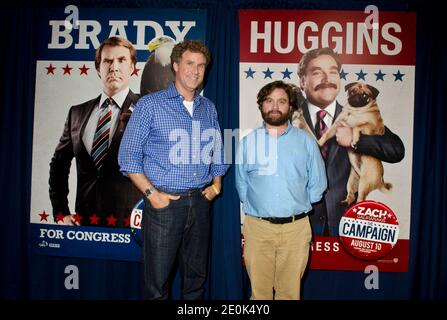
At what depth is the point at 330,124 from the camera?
2338 mm

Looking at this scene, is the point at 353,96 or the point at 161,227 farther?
the point at 353,96

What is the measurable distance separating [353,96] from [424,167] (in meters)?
0.70

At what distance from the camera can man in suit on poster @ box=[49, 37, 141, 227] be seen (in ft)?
7.73

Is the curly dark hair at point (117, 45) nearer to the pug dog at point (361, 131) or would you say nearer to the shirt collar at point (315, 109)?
the shirt collar at point (315, 109)

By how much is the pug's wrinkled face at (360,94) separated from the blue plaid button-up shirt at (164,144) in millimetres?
1122

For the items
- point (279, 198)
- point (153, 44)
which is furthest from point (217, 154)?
point (153, 44)

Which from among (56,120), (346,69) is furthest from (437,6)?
(56,120)

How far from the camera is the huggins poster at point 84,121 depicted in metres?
2.35

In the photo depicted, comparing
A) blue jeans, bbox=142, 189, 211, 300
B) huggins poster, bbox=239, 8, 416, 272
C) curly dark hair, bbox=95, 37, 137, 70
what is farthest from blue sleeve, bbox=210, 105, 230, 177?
curly dark hair, bbox=95, 37, 137, 70

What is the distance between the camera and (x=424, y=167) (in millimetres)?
2361

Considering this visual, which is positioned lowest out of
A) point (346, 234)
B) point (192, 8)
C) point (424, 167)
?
point (346, 234)
